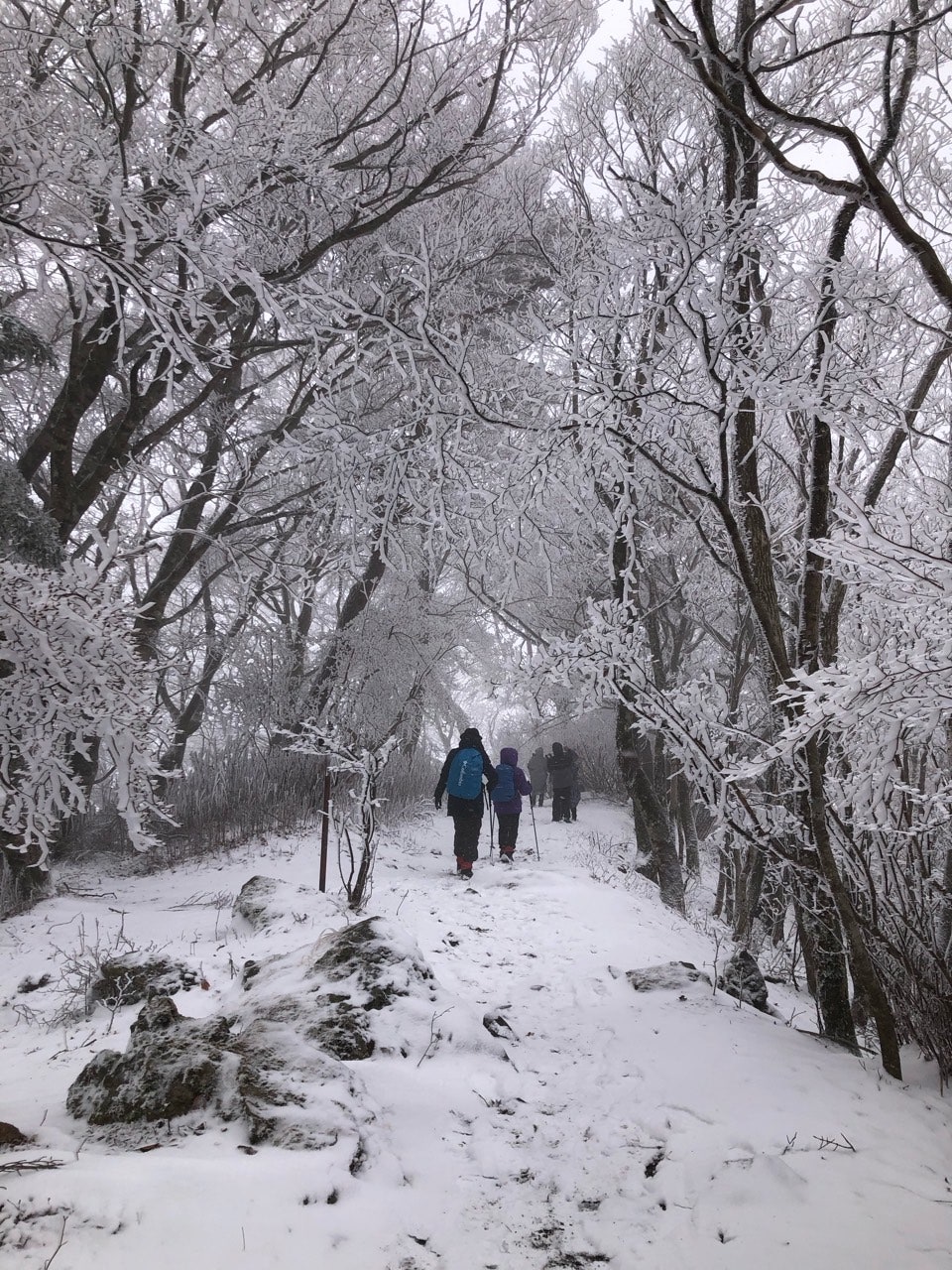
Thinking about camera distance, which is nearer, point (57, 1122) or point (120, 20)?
point (57, 1122)

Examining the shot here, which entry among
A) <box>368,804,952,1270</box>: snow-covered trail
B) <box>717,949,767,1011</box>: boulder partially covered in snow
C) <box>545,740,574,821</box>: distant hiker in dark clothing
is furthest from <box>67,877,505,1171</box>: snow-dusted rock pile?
<box>545,740,574,821</box>: distant hiker in dark clothing

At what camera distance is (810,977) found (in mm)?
3580

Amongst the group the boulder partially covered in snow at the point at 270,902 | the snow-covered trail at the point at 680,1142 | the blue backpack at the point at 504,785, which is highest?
the blue backpack at the point at 504,785

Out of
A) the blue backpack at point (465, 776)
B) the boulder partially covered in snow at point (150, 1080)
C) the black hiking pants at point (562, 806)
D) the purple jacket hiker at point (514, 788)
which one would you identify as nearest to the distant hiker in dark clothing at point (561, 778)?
the black hiking pants at point (562, 806)

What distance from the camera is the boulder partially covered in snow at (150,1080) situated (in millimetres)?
2008

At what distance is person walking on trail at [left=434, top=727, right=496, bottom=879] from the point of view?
25.1 feet

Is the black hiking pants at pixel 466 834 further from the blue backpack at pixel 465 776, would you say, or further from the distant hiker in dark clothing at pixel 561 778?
the distant hiker in dark clothing at pixel 561 778

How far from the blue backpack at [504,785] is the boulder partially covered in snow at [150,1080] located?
6583mm

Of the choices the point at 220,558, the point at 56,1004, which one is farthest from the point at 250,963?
the point at 220,558

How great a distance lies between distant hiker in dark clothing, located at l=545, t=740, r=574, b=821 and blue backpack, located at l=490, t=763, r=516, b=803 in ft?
14.5

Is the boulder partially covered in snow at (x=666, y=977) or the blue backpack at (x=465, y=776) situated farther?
the blue backpack at (x=465, y=776)

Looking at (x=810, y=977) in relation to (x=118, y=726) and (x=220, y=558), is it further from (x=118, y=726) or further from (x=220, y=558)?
(x=220, y=558)

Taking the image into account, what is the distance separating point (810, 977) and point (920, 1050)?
91 centimetres

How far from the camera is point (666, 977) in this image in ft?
11.4
